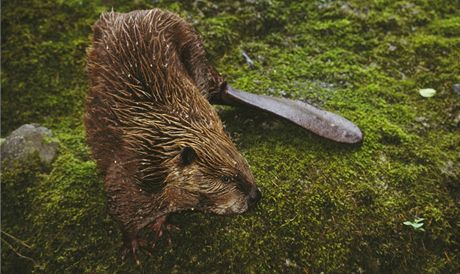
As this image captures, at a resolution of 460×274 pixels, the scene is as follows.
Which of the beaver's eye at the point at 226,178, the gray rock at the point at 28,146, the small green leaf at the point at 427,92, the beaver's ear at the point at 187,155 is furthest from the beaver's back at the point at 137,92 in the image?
the small green leaf at the point at 427,92

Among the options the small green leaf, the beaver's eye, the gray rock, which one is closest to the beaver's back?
the beaver's eye

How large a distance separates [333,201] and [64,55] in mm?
2904

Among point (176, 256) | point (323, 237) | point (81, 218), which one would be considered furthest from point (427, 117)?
point (81, 218)

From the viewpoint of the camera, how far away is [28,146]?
3828 mm

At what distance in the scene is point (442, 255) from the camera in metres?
3.26

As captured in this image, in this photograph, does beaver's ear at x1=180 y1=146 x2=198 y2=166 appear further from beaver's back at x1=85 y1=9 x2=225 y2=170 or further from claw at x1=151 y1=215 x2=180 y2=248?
claw at x1=151 y1=215 x2=180 y2=248

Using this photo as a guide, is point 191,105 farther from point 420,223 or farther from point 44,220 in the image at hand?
point 420,223

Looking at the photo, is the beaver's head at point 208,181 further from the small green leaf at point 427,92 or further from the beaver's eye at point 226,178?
the small green leaf at point 427,92

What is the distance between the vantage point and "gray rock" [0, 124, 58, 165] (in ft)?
12.4

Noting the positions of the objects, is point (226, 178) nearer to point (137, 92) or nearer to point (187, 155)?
point (187, 155)

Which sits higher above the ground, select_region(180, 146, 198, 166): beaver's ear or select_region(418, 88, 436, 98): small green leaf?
select_region(180, 146, 198, 166): beaver's ear

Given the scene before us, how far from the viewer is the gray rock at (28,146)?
378 centimetres

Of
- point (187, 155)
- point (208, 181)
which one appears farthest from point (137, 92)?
point (208, 181)

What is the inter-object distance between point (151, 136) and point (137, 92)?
335mm
